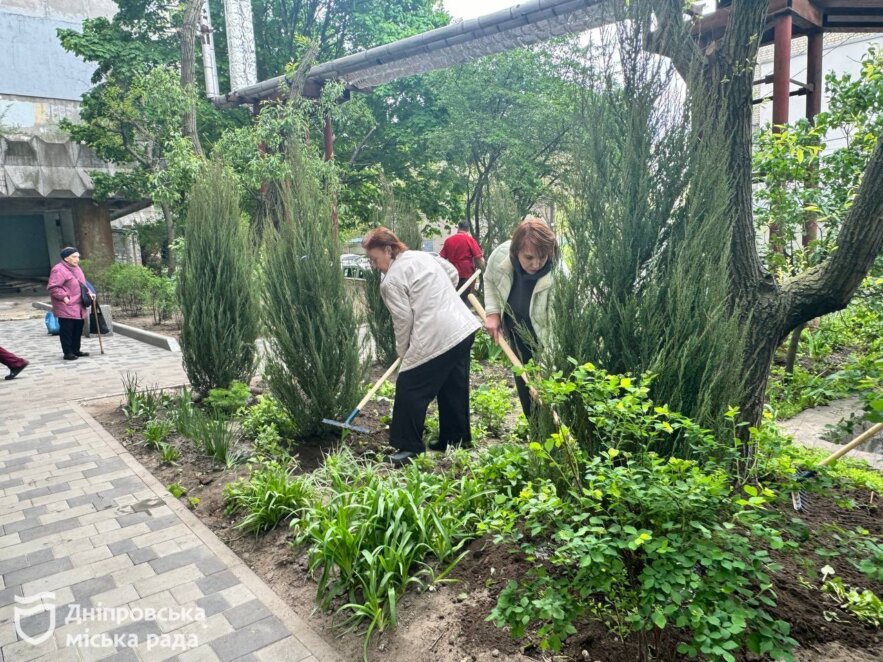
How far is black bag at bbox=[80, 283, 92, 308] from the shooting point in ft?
33.1

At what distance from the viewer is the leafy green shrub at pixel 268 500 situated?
3.61 metres

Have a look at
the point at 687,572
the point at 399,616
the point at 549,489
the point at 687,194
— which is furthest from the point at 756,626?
the point at 687,194

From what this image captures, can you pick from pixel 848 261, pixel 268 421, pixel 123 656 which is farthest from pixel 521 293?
pixel 123 656

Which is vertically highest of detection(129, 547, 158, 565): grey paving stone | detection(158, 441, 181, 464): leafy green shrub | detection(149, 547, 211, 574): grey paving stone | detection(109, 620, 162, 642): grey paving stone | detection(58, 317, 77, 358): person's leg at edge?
detection(58, 317, 77, 358): person's leg at edge

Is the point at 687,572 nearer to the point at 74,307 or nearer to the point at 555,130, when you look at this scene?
the point at 74,307

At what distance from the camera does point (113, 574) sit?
322cm

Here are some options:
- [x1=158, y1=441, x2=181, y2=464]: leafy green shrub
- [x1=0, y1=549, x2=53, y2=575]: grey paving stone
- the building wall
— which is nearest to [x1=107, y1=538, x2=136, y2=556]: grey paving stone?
[x1=0, y1=549, x2=53, y2=575]: grey paving stone

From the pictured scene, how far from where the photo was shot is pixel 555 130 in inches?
543

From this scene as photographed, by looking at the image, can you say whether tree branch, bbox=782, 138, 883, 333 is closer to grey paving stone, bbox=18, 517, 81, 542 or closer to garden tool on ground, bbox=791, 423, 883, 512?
garden tool on ground, bbox=791, 423, 883, 512

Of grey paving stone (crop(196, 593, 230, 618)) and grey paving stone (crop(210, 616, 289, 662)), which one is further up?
grey paving stone (crop(196, 593, 230, 618))

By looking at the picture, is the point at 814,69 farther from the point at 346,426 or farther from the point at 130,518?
the point at 130,518

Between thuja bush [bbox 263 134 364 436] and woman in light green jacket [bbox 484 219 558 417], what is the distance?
1249mm

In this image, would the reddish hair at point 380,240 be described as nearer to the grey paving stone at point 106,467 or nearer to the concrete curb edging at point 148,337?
the grey paving stone at point 106,467

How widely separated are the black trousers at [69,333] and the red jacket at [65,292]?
9 cm
